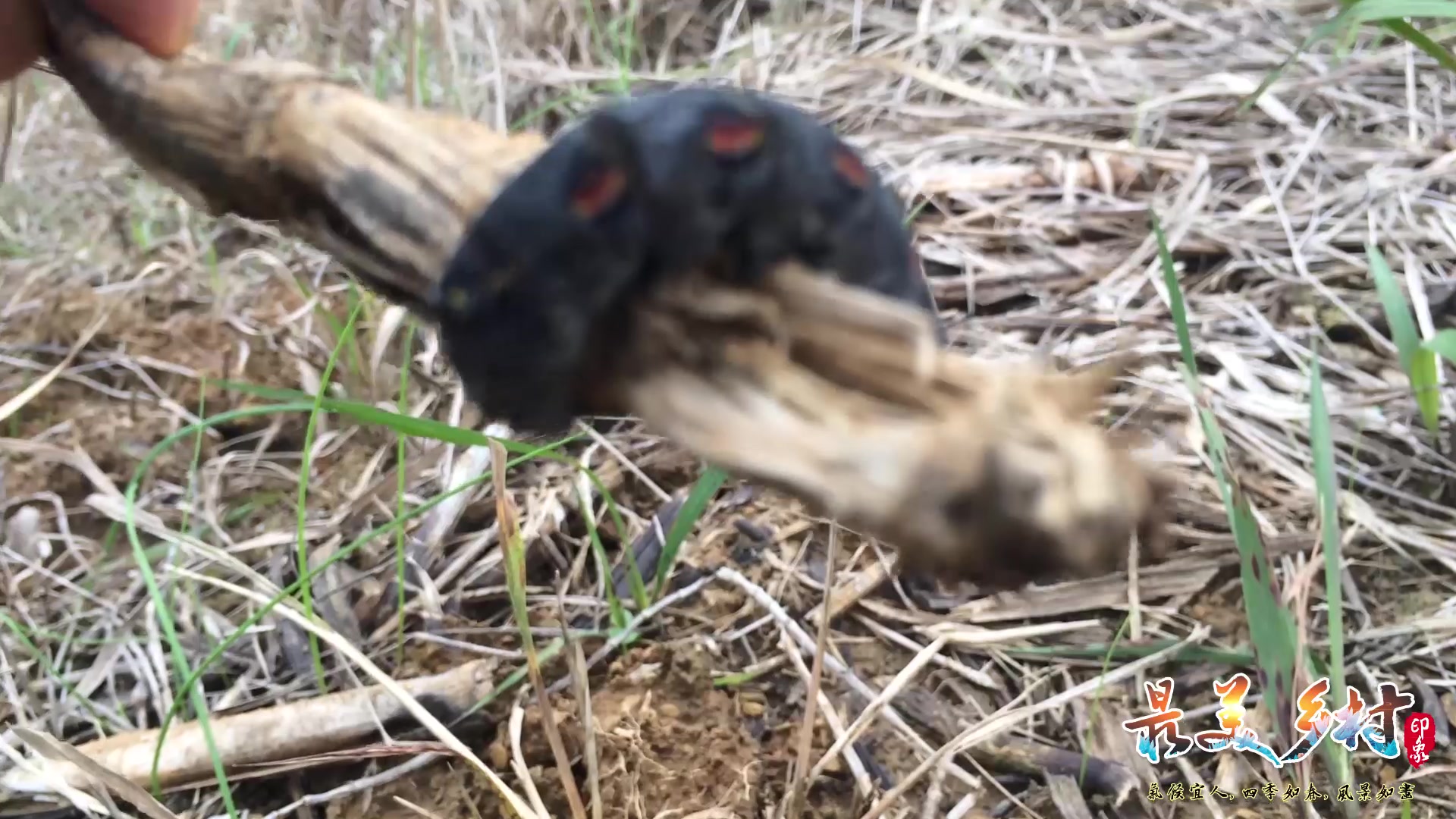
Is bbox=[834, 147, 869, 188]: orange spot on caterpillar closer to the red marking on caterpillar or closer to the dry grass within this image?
the red marking on caterpillar

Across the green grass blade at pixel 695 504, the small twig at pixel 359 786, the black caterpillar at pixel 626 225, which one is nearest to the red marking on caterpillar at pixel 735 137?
the black caterpillar at pixel 626 225

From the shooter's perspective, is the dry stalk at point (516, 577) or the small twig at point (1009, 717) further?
the small twig at point (1009, 717)

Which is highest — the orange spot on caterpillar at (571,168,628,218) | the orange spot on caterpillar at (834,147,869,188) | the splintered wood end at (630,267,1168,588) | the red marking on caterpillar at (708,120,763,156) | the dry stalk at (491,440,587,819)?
the red marking on caterpillar at (708,120,763,156)

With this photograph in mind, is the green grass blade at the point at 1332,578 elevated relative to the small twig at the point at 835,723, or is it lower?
elevated

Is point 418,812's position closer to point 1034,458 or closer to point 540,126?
point 1034,458

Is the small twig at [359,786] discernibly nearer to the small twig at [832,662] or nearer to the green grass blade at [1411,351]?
the small twig at [832,662]

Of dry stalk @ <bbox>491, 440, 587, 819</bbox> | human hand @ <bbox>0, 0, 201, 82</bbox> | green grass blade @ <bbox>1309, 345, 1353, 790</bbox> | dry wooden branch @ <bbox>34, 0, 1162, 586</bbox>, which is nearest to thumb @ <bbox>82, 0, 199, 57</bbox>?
human hand @ <bbox>0, 0, 201, 82</bbox>

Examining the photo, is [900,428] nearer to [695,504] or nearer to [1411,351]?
[695,504]
